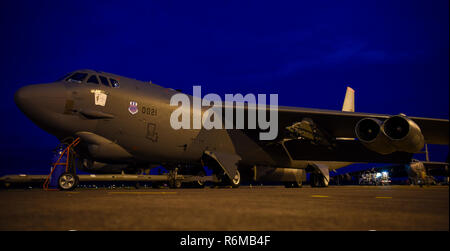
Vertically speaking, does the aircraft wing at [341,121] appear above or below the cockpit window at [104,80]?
below

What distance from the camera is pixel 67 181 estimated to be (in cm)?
956

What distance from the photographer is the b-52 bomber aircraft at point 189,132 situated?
9781mm

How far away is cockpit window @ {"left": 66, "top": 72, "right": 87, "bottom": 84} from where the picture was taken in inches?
400

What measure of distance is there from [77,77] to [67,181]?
3128 millimetres

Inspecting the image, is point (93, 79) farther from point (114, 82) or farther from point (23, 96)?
point (23, 96)

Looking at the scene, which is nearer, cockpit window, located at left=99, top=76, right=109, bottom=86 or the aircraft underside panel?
cockpit window, located at left=99, top=76, right=109, bottom=86

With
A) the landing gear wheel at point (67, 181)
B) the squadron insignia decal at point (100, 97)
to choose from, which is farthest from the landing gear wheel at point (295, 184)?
the landing gear wheel at point (67, 181)

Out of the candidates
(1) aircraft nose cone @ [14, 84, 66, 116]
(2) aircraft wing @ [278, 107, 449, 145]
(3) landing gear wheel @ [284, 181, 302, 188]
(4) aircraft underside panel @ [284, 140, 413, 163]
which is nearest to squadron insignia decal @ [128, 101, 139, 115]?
(1) aircraft nose cone @ [14, 84, 66, 116]

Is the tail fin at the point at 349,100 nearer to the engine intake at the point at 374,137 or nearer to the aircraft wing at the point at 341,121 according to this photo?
the aircraft wing at the point at 341,121

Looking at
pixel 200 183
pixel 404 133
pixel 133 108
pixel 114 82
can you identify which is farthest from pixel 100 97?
pixel 404 133

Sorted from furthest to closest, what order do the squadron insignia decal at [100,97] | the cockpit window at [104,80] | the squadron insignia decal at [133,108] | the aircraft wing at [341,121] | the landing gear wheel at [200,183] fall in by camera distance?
the landing gear wheel at [200,183] < the aircraft wing at [341,121] < the squadron insignia decal at [133,108] < the cockpit window at [104,80] < the squadron insignia decal at [100,97]

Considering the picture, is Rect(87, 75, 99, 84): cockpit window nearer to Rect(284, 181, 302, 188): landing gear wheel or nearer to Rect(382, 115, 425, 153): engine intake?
Rect(382, 115, 425, 153): engine intake

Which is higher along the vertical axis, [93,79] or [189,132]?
[93,79]
